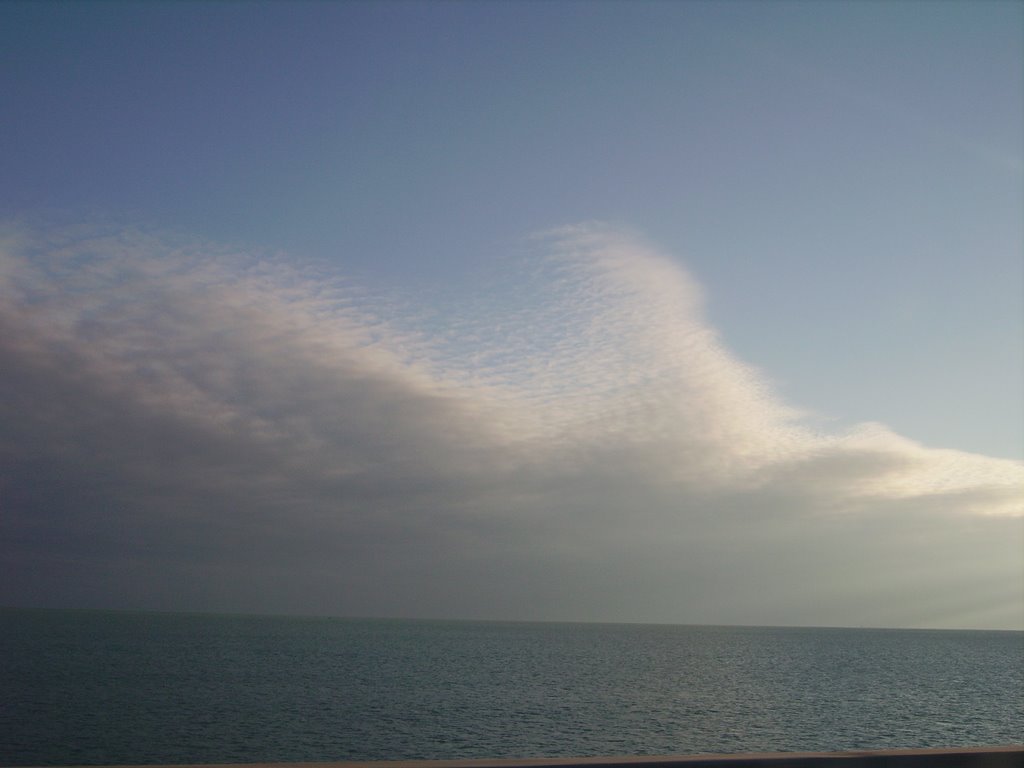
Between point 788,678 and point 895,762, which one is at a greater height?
point 895,762

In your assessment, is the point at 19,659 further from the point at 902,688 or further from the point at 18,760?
the point at 902,688

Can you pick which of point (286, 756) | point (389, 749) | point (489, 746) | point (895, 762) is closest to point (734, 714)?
point (489, 746)

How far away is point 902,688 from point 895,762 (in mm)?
74029

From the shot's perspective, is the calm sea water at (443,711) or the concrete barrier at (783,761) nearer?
the concrete barrier at (783,761)

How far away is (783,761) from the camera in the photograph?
8.12m

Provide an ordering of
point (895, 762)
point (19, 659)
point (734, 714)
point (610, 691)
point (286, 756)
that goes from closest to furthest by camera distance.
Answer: point (895, 762)
point (286, 756)
point (734, 714)
point (610, 691)
point (19, 659)

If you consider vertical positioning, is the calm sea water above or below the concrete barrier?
below

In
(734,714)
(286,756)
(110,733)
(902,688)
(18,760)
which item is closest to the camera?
(18,760)

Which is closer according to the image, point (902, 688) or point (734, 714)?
point (734, 714)

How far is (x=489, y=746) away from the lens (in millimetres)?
32000

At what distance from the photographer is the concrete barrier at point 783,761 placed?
7969mm

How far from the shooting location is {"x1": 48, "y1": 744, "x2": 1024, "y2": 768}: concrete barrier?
7969 mm

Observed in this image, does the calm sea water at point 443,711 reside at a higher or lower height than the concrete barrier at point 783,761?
lower

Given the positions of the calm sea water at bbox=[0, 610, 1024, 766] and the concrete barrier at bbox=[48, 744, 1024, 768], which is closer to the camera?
the concrete barrier at bbox=[48, 744, 1024, 768]
